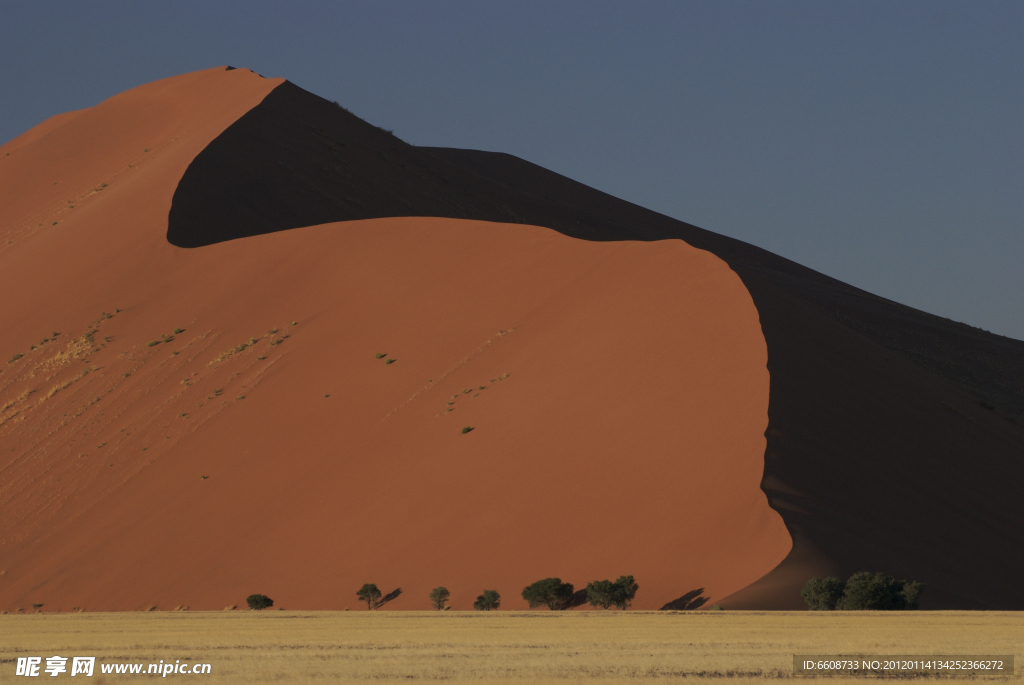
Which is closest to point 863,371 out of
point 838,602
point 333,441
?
point 838,602

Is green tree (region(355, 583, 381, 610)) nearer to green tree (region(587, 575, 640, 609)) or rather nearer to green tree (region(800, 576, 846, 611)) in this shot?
green tree (region(587, 575, 640, 609))

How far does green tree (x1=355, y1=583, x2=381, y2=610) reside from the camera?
18.6m

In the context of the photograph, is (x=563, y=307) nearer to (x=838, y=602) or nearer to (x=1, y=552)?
(x=838, y=602)

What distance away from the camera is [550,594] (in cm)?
1675

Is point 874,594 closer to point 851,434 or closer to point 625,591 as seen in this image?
point 625,591

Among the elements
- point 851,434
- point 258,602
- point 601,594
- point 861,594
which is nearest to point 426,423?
point 258,602

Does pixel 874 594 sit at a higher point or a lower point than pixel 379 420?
lower

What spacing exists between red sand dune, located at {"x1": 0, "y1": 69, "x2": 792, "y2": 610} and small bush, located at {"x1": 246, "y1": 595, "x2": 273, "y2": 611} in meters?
0.26

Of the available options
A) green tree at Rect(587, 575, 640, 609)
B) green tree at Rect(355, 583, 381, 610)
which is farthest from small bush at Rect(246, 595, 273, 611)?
green tree at Rect(587, 575, 640, 609)

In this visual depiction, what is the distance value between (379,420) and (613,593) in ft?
31.4

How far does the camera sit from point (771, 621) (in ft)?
47.3

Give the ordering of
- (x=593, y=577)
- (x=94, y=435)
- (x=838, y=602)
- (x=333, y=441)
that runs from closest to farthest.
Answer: (x=838, y=602)
(x=593, y=577)
(x=333, y=441)
(x=94, y=435)

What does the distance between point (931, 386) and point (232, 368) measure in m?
17.0

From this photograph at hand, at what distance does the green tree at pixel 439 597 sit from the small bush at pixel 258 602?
139 inches
